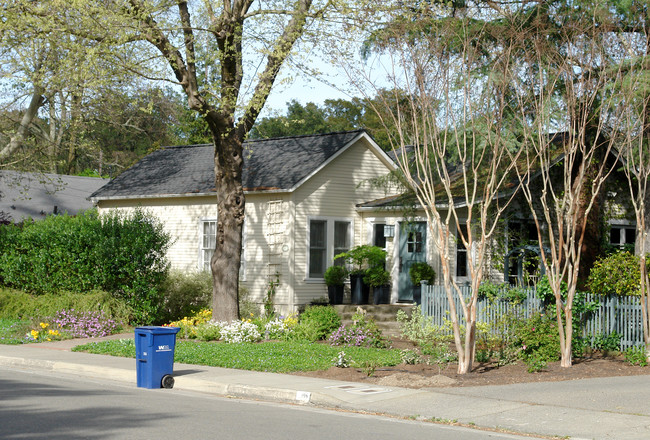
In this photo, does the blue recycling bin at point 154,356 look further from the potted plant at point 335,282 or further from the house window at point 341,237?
the house window at point 341,237

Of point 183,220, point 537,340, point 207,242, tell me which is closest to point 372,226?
point 207,242

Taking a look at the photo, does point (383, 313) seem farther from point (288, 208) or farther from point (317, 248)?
point (288, 208)

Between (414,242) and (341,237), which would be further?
(341,237)

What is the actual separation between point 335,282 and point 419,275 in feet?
8.84

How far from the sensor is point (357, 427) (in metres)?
8.94

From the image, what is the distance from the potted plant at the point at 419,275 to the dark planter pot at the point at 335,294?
88.2 inches

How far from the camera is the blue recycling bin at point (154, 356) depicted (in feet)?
39.7

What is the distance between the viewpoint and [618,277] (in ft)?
50.7

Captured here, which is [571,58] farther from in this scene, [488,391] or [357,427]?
[357,427]

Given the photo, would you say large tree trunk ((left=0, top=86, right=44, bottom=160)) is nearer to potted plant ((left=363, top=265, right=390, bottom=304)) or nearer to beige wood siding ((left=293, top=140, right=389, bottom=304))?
beige wood siding ((left=293, top=140, right=389, bottom=304))

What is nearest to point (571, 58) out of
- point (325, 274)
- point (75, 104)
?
point (325, 274)

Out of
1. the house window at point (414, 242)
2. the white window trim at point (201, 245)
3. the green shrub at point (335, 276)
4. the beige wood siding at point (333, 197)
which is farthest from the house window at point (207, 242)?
the house window at point (414, 242)

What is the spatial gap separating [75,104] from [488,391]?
19.0 meters

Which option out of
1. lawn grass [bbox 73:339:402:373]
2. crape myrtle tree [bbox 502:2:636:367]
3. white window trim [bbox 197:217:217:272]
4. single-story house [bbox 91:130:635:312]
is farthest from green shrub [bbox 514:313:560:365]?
white window trim [bbox 197:217:217:272]
